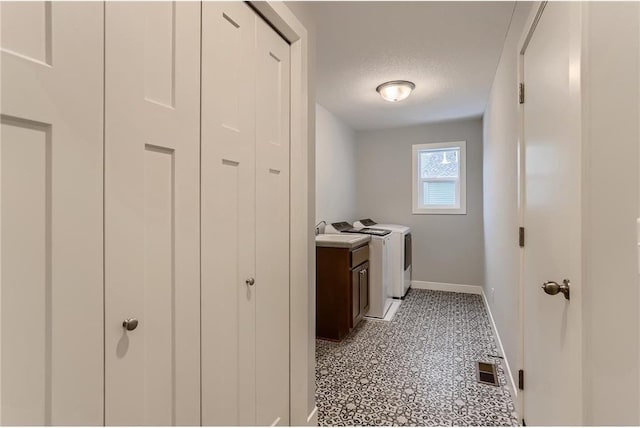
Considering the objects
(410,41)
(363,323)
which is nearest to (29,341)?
(410,41)

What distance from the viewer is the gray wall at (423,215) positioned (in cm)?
432

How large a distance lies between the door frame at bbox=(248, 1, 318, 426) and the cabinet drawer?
48.6 inches

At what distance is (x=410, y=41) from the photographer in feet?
7.22

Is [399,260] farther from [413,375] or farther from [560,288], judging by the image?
[560,288]

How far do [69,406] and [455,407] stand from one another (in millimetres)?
1907

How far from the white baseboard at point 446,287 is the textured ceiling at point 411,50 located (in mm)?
2365

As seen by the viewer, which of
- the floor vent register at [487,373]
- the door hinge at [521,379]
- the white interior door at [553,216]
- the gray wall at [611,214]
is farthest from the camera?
the floor vent register at [487,373]

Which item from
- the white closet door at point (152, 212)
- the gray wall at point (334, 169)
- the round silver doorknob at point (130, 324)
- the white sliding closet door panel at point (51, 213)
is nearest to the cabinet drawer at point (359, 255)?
the gray wall at point (334, 169)

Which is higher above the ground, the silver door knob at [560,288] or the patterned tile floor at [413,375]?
the silver door knob at [560,288]

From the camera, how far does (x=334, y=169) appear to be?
4074 millimetres

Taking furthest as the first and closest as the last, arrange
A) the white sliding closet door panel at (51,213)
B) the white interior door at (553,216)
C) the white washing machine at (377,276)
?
the white washing machine at (377,276) < the white interior door at (553,216) < the white sliding closet door panel at (51,213)

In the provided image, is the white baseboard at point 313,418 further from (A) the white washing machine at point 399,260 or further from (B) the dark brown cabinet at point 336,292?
(A) the white washing machine at point 399,260

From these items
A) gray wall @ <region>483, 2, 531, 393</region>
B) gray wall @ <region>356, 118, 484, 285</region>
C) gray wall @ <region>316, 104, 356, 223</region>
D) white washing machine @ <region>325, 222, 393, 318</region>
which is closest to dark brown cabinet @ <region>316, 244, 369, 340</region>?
white washing machine @ <region>325, 222, 393, 318</region>

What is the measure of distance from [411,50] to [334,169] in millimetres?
1920
